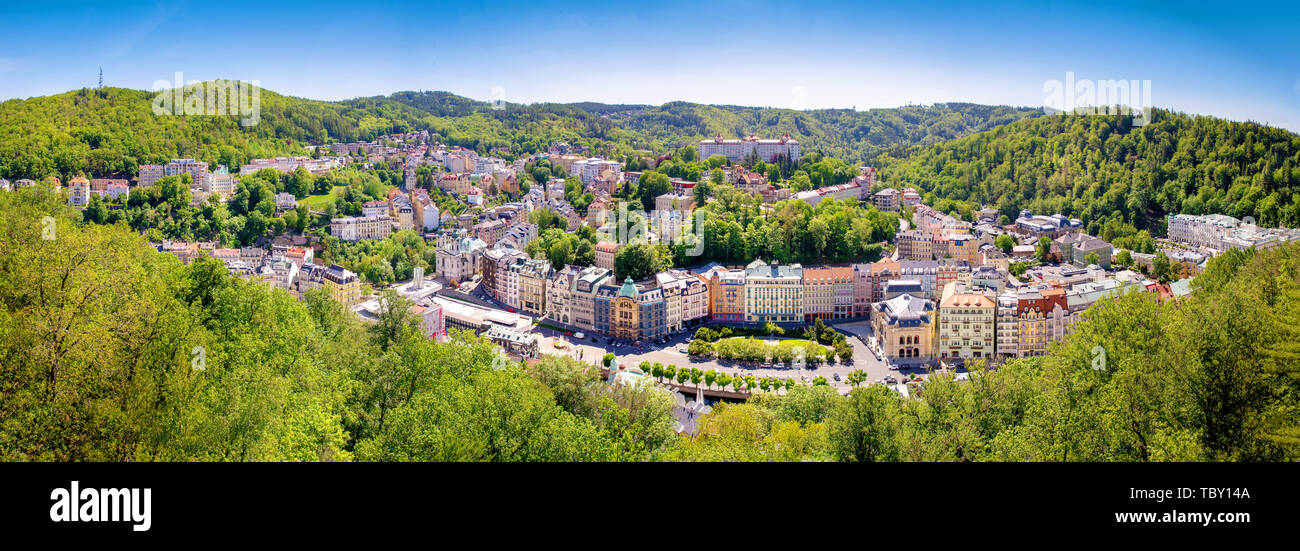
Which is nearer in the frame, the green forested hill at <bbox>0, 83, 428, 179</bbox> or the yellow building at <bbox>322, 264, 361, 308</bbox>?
the yellow building at <bbox>322, 264, 361, 308</bbox>

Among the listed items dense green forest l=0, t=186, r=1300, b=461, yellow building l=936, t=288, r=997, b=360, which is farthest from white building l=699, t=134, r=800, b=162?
dense green forest l=0, t=186, r=1300, b=461

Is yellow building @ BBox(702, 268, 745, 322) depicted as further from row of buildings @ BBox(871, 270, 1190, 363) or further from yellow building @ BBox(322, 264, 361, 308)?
yellow building @ BBox(322, 264, 361, 308)

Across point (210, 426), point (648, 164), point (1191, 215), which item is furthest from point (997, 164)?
point (210, 426)

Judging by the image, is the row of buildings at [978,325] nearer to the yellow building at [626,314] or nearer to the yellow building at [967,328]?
the yellow building at [967,328]
